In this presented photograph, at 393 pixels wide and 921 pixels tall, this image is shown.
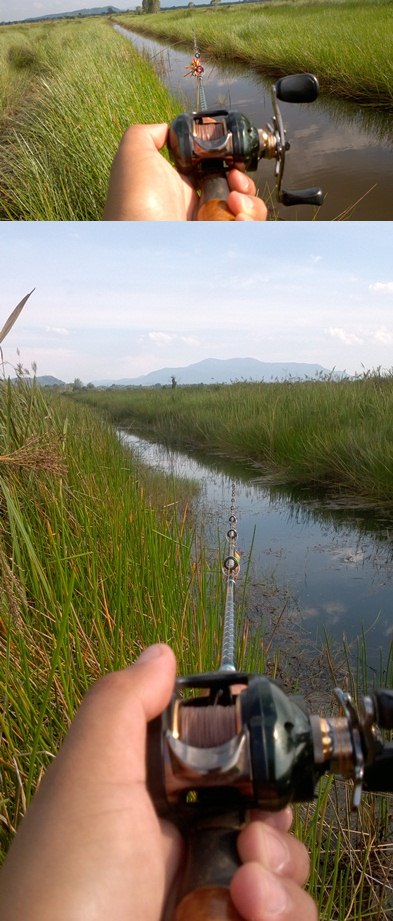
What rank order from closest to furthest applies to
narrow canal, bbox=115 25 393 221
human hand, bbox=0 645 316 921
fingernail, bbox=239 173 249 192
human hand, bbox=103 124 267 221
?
human hand, bbox=0 645 316 921 < fingernail, bbox=239 173 249 192 < human hand, bbox=103 124 267 221 < narrow canal, bbox=115 25 393 221

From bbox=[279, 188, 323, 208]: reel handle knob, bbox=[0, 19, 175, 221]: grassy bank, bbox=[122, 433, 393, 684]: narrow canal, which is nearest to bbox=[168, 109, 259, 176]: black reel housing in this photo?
bbox=[279, 188, 323, 208]: reel handle knob

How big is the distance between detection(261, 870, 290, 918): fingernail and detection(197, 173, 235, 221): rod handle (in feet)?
4.30

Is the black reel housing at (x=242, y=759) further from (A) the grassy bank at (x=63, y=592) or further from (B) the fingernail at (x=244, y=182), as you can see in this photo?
(B) the fingernail at (x=244, y=182)

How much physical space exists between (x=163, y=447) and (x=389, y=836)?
7.82m

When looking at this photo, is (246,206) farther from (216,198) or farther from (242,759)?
(242,759)

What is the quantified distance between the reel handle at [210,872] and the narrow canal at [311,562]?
219 cm

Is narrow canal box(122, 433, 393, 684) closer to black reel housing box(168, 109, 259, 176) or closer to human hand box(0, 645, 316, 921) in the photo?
black reel housing box(168, 109, 259, 176)

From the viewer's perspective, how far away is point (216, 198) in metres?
1.58

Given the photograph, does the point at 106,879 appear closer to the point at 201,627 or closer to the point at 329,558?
the point at 201,627

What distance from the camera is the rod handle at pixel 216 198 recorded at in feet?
5.15

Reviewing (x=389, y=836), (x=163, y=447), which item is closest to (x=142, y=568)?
(x=389, y=836)

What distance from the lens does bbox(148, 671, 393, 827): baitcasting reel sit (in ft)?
1.98

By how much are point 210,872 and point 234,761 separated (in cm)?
11

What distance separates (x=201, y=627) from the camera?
6.18ft
